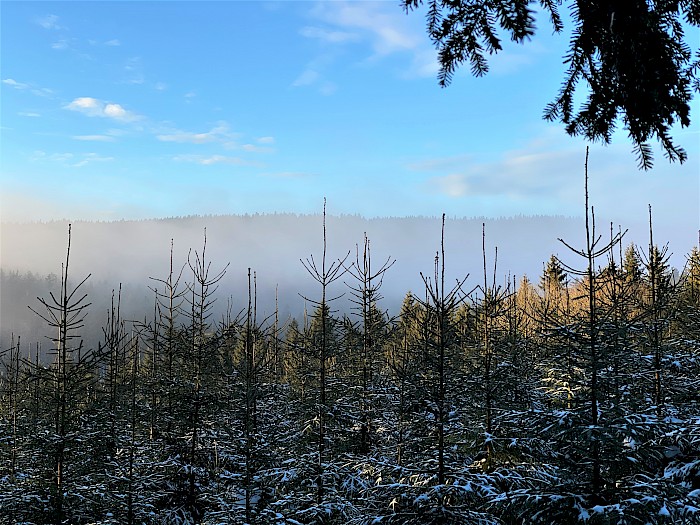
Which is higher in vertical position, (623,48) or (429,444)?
(623,48)

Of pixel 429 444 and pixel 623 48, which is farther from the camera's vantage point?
pixel 429 444

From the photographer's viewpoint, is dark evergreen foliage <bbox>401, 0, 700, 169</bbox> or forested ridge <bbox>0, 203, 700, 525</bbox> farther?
forested ridge <bbox>0, 203, 700, 525</bbox>

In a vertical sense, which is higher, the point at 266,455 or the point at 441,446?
the point at 441,446

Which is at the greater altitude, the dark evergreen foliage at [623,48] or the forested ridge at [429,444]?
the dark evergreen foliage at [623,48]

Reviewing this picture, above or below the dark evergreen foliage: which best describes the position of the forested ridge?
below

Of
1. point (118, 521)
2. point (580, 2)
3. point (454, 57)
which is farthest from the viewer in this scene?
point (118, 521)

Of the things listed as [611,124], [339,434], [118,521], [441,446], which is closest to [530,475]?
[441,446]

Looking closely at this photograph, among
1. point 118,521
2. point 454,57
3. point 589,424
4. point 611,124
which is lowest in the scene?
point 118,521

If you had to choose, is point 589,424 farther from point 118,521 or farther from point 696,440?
point 118,521

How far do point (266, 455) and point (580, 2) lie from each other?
10485 millimetres

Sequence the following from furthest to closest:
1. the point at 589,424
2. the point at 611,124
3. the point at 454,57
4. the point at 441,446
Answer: the point at 441,446 < the point at 589,424 < the point at 611,124 < the point at 454,57

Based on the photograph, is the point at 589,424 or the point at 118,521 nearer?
the point at 589,424

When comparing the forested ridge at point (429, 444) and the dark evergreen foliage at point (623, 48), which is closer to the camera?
the dark evergreen foliage at point (623, 48)

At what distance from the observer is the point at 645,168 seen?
2592 mm
